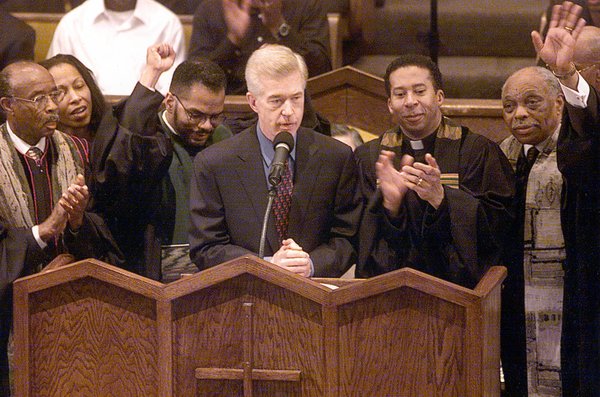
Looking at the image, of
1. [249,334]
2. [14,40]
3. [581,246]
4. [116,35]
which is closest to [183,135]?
[249,334]

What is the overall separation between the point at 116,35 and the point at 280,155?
97.6 inches

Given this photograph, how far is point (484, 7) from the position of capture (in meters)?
6.32

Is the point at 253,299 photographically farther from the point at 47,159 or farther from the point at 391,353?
the point at 47,159

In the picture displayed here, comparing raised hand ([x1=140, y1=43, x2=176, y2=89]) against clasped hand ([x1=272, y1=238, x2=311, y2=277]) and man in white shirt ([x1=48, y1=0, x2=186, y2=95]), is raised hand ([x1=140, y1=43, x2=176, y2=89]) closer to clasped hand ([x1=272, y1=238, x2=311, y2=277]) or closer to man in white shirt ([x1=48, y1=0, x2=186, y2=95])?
clasped hand ([x1=272, y1=238, x2=311, y2=277])

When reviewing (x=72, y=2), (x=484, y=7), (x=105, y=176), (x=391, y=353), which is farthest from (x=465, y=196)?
(x=72, y=2)

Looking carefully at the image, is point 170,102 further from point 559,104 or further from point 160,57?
point 559,104

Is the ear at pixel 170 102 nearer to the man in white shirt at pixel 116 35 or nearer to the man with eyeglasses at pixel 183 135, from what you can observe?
the man with eyeglasses at pixel 183 135

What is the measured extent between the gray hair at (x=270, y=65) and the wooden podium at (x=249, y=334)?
0.79m

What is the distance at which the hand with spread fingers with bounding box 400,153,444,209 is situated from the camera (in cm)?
323

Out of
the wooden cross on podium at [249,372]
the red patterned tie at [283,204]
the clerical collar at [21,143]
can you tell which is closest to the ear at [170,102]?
the clerical collar at [21,143]

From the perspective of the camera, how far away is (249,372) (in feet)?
9.45

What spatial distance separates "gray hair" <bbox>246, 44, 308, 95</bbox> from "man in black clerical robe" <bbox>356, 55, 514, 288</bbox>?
0.40 m

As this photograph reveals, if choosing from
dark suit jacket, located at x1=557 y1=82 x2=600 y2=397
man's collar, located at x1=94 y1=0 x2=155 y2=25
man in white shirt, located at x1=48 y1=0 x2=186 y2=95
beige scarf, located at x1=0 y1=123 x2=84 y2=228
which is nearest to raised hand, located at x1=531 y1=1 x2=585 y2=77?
dark suit jacket, located at x1=557 y1=82 x2=600 y2=397

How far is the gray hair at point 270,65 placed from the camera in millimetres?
3428
